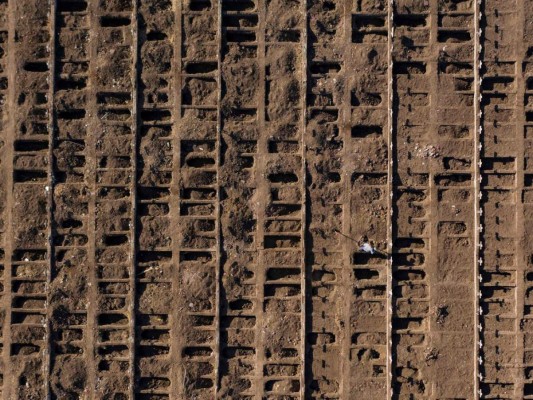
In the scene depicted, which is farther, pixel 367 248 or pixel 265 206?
pixel 265 206

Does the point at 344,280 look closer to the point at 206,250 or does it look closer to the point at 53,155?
the point at 206,250

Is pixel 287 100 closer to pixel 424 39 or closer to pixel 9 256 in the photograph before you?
pixel 424 39

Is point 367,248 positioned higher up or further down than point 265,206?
further down

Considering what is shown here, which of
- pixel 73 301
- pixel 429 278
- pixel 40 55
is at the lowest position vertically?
pixel 73 301

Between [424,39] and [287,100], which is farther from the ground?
[424,39]

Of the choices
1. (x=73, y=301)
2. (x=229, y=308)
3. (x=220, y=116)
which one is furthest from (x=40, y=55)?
(x=229, y=308)

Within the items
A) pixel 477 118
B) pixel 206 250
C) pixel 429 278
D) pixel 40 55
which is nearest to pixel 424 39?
pixel 477 118
